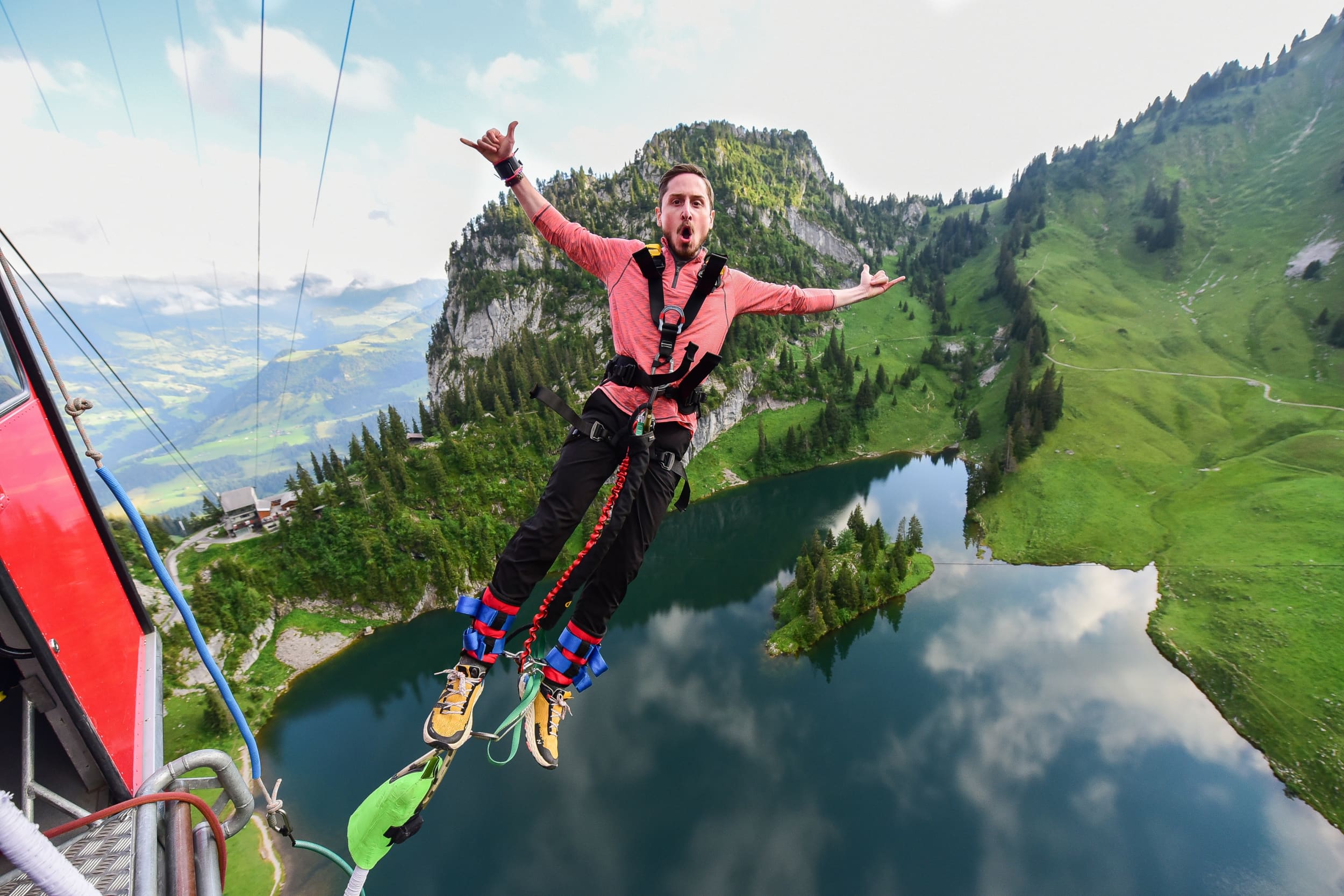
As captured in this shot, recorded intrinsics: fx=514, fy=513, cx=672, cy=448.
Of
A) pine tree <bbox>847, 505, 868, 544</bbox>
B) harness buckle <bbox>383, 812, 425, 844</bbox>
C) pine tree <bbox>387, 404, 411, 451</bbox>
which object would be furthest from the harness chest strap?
pine tree <bbox>387, 404, 411, 451</bbox>

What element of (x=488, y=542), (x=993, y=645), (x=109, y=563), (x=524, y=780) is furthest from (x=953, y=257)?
(x=109, y=563)

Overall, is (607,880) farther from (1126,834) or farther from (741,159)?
(741,159)

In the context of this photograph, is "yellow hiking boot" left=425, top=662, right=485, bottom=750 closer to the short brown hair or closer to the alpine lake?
the short brown hair

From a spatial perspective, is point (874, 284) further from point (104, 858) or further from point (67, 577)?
point (67, 577)

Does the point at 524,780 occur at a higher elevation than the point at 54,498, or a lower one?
lower

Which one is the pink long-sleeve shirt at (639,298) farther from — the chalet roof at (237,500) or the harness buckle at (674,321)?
the chalet roof at (237,500)

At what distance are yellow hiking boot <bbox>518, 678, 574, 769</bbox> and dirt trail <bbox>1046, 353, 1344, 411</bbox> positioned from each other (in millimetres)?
100614

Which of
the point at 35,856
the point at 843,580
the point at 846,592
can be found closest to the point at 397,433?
the point at 843,580

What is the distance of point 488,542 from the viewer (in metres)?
53.3

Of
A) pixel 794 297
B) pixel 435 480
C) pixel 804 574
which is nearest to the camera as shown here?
pixel 794 297

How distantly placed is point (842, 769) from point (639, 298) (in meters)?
34.2

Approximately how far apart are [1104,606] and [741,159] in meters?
156

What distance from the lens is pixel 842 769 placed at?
30.4m

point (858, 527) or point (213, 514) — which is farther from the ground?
point (213, 514)
